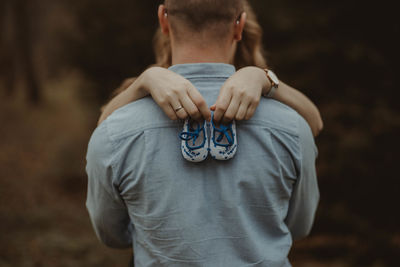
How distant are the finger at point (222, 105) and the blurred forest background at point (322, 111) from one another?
2832mm

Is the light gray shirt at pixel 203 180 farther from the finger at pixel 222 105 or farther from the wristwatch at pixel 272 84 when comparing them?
the finger at pixel 222 105

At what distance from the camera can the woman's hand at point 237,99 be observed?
1396 mm

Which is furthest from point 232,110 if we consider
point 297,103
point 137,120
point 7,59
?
point 7,59

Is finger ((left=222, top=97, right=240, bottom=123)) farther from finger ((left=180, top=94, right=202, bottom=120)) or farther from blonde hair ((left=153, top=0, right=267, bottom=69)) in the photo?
blonde hair ((left=153, top=0, right=267, bottom=69))

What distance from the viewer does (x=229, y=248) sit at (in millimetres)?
1520

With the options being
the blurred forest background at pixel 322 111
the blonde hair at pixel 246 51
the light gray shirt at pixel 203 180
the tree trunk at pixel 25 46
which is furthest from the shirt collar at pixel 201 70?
the tree trunk at pixel 25 46

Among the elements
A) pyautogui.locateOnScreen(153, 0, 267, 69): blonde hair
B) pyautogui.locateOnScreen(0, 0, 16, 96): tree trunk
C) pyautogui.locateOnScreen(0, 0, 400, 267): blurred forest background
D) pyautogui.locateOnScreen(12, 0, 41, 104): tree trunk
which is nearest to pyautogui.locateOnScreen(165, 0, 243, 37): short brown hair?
pyautogui.locateOnScreen(153, 0, 267, 69): blonde hair

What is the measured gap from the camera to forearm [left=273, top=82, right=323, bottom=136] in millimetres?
1722

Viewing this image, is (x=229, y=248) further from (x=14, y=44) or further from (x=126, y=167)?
(x=14, y=44)

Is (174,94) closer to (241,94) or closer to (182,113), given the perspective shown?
(182,113)

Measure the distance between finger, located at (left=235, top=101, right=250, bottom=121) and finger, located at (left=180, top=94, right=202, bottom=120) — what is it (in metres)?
0.13

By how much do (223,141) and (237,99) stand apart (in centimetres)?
16

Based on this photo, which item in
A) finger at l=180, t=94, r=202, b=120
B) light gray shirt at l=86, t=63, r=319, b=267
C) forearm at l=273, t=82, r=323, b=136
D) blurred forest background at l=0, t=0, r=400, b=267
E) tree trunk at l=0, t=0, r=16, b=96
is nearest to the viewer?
finger at l=180, t=94, r=202, b=120

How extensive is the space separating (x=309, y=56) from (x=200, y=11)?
2759 millimetres
